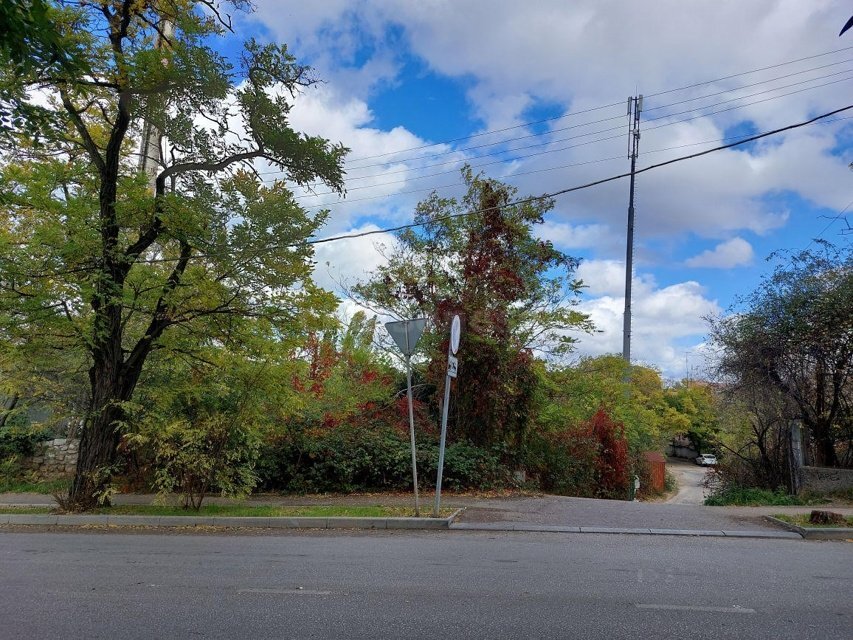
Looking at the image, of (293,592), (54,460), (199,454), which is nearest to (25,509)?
(199,454)

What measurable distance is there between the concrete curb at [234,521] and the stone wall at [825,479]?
28.2 ft

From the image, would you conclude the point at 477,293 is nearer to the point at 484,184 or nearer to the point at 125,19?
the point at 484,184

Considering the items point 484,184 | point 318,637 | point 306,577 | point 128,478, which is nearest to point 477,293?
point 484,184

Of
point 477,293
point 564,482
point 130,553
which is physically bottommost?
point 130,553

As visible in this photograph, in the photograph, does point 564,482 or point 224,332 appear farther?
point 564,482

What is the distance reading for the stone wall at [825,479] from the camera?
13.8 m

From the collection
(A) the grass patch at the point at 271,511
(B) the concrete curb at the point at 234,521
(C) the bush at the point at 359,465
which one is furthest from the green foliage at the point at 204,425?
(C) the bush at the point at 359,465

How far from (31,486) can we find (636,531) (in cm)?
1434

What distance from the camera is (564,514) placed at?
1109 centimetres

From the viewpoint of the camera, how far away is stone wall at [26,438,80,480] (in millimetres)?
16734

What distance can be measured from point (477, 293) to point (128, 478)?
9.19m

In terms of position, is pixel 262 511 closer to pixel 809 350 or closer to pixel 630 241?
pixel 809 350

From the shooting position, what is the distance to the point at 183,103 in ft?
34.4

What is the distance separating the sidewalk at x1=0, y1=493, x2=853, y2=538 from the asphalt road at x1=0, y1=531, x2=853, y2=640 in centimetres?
82
